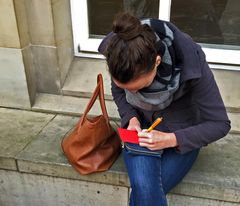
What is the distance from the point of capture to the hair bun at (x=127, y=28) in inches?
58.5

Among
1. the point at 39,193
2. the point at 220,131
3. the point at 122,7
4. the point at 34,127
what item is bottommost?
the point at 39,193

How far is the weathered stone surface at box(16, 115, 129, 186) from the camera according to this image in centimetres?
223

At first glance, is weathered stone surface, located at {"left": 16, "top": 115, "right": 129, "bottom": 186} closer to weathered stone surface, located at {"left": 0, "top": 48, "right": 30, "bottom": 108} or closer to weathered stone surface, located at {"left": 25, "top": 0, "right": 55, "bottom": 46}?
weathered stone surface, located at {"left": 0, "top": 48, "right": 30, "bottom": 108}

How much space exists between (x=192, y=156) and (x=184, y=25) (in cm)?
113

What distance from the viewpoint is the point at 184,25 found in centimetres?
274

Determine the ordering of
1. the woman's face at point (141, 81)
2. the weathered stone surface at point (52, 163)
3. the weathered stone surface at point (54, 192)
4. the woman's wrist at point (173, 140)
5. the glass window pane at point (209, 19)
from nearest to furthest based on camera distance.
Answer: the woman's face at point (141, 81) → the woman's wrist at point (173, 140) → the weathered stone surface at point (52, 163) → the weathered stone surface at point (54, 192) → the glass window pane at point (209, 19)

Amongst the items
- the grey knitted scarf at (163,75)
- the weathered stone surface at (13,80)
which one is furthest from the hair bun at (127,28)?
the weathered stone surface at (13,80)

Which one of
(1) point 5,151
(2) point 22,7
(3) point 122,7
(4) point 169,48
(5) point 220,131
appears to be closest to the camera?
(4) point 169,48

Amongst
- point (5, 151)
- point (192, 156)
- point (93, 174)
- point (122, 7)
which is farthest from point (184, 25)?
point (5, 151)

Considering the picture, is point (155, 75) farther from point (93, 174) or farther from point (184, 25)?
point (184, 25)

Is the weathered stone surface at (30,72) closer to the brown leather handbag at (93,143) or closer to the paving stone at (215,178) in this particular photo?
the brown leather handbag at (93,143)

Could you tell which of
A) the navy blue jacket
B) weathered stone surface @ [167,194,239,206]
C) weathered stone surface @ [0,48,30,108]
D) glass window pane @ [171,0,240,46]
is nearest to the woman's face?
the navy blue jacket

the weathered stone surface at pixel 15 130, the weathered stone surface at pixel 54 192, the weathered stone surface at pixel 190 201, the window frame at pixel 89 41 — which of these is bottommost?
the weathered stone surface at pixel 54 192

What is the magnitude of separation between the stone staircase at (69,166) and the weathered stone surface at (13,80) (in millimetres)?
76
